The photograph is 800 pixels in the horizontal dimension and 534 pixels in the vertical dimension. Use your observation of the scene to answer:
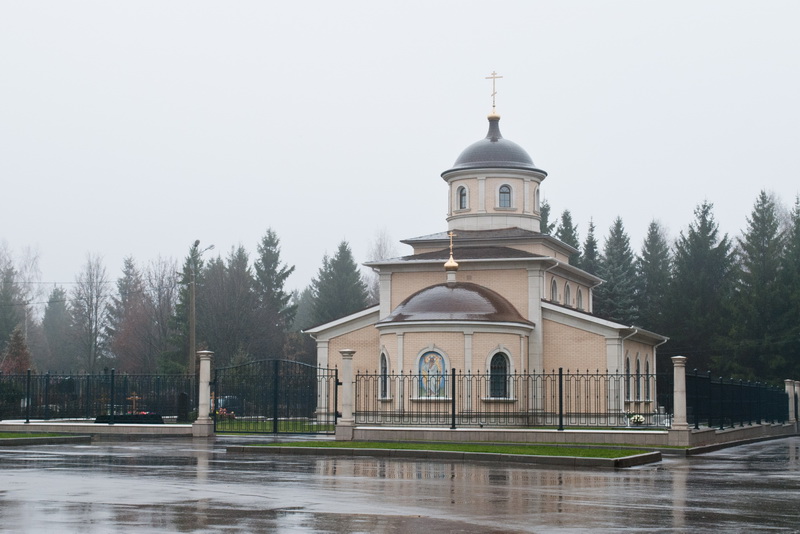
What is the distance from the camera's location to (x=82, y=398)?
122 ft

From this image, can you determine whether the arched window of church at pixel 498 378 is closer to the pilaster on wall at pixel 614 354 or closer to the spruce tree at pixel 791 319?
the pilaster on wall at pixel 614 354

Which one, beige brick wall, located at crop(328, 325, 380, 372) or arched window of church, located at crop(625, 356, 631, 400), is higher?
beige brick wall, located at crop(328, 325, 380, 372)

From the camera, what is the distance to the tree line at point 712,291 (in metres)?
62.9

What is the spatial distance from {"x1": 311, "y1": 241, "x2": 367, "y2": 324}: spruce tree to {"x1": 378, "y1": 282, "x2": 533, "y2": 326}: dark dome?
44612 millimetres

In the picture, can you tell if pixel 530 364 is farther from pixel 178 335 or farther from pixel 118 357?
pixel 118 357

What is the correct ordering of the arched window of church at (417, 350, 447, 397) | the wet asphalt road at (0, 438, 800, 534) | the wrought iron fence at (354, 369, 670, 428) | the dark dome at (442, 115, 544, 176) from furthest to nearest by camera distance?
the dark dome at (442, 115, 544, 176) → the arched window of church at (417, 350, 447, 397) → the wrought iron fence at (354, 369, 670, 428) → the wet asphalt road at (0, 438, 800, 534)

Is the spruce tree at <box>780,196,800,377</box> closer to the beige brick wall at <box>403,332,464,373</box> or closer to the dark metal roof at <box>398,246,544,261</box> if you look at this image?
the dark metal roof at <box>398,246,544,261</box>

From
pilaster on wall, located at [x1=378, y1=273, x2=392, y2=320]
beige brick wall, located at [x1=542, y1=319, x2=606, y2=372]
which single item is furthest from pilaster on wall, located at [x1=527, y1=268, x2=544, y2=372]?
pilaster on wall, located at [x1=378, y1=273, x2=392, y2=320]

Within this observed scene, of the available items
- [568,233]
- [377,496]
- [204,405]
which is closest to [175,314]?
[568,233]

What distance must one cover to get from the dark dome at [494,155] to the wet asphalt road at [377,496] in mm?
24617

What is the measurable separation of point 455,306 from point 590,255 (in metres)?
44.3

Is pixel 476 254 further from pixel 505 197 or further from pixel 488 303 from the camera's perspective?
pixel 505 197

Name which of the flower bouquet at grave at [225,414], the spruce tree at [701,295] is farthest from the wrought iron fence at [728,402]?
the spruce tree at [701,295]

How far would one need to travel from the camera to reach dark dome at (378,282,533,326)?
3809cm
